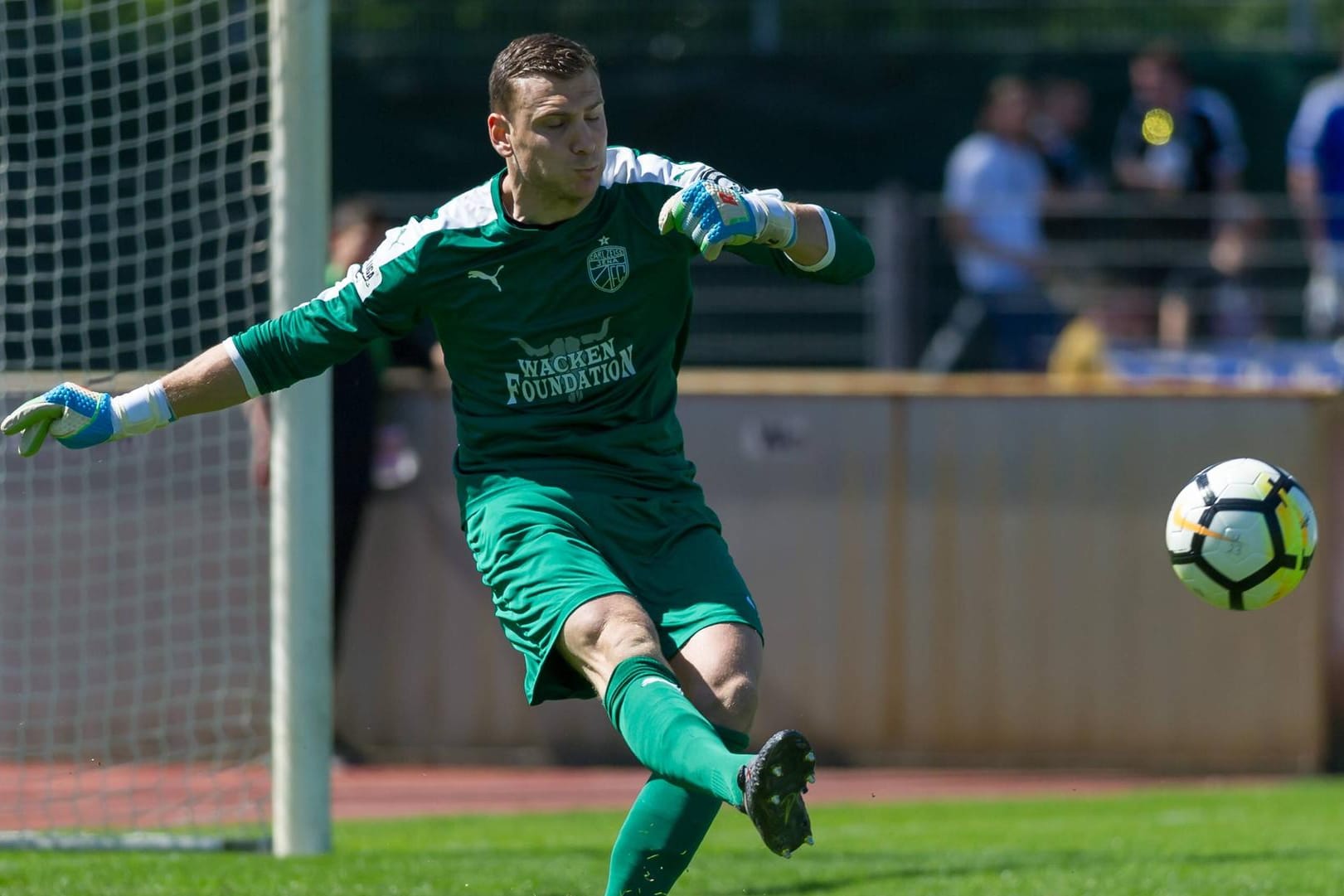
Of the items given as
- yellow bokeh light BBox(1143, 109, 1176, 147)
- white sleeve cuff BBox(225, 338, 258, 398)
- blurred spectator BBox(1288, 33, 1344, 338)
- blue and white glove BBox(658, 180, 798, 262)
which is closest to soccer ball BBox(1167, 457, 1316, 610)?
blue and white glove BBox(658, 180, 798, 262)

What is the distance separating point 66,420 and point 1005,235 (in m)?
8.14

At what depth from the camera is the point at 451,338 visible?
16.8 feet

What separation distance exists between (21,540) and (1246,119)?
332 inches

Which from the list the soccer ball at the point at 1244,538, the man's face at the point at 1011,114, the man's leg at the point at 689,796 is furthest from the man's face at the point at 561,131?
the man's face at the point at 1011,114

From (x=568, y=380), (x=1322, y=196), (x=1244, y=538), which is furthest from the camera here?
(x=1322, y=196)

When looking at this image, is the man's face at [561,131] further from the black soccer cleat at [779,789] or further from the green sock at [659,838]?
the black soccer cleat at [779,789]

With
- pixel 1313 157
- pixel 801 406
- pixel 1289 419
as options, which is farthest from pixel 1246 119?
pixel 801 406

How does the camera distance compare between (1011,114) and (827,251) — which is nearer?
(827,251)

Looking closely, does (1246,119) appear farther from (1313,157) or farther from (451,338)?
(451,338)

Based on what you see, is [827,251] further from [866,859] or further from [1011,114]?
[1011,114]

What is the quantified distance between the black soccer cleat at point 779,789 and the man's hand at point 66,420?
1.95 meters

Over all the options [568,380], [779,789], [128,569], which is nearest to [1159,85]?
[128,569]

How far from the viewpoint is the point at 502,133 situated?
198 inches

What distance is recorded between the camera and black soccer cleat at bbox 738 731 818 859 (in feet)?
13.1
